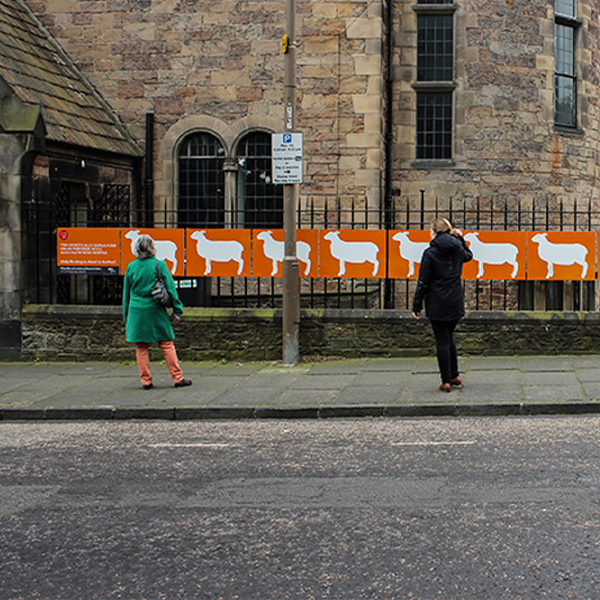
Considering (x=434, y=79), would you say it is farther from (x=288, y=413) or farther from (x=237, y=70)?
(x=288, y=413)

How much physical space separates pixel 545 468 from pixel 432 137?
1287 centimetres

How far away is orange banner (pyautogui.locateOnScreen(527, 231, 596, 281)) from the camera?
12148mm

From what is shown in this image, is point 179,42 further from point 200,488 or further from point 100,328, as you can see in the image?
point 200,488

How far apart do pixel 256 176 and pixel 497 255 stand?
21.4 feet

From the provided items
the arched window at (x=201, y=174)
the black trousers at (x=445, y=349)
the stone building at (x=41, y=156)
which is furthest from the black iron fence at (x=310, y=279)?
the black trousers at (x=445, y=349)

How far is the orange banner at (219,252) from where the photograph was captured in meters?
12.5

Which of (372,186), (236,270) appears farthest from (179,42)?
(236,270)

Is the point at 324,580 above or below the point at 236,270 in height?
below

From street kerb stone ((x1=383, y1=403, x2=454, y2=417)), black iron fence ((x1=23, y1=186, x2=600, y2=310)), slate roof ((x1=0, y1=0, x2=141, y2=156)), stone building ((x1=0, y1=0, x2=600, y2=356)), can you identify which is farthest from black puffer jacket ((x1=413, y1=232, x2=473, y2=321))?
slate roof ((x1=0, y1=0, x2=141, y2=156))

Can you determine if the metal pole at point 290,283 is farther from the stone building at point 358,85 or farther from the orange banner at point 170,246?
the stone building at point 358,85

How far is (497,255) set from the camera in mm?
12211

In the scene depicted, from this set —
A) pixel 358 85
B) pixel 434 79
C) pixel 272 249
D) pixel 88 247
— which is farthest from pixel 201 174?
pixel 272 249

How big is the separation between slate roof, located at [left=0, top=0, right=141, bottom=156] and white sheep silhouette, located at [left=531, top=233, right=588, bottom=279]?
312 inches

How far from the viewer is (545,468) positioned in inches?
241
